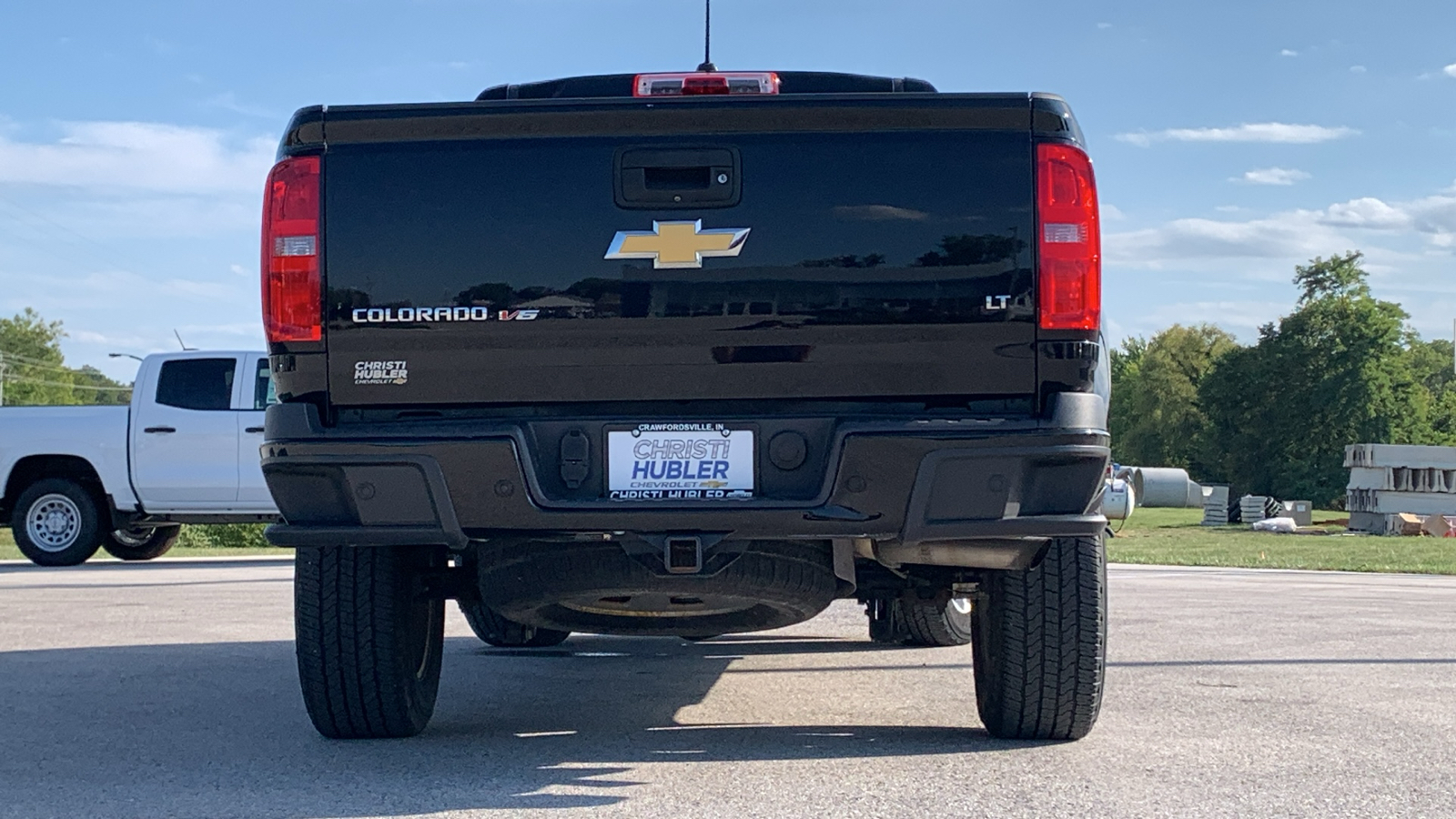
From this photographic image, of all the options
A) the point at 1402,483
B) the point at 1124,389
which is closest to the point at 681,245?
the point at 1402,483

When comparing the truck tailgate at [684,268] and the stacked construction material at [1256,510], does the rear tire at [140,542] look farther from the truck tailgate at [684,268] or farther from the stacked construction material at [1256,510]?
the stacked construction material at [1256,510]

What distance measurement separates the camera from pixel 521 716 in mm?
5434

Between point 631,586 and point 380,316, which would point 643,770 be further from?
point 380,316

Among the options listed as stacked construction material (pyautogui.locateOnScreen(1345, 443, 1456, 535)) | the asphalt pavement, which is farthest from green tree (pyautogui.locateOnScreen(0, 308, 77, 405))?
the asphalt pavement

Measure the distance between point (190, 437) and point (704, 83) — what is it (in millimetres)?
10907

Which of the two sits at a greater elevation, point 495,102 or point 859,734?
point 495,102

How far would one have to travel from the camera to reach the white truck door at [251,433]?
1400 centimetres

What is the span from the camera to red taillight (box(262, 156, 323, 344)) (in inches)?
160

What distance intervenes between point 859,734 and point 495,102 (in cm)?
223

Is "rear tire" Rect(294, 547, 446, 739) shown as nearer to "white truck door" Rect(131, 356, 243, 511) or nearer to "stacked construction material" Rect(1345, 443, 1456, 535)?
"white truck door" Rect(131, 356, 243, 511)

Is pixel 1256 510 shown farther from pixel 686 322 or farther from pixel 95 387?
pixel 95 387

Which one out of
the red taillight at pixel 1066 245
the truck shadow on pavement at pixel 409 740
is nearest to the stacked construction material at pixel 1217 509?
the truck shadow on pavement at pixel 409 740

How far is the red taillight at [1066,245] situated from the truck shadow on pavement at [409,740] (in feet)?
4.49

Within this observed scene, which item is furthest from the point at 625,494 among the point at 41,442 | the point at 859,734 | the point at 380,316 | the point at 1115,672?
the point at 41,442
